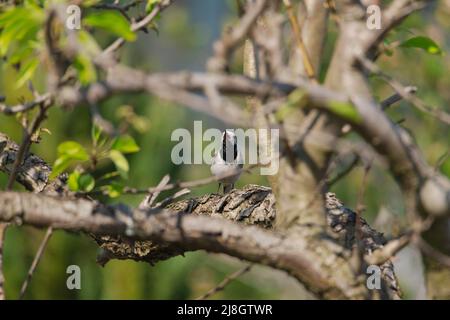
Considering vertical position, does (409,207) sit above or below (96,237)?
below

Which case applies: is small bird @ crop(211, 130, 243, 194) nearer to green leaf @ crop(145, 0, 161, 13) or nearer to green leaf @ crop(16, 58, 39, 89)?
green leaf @ crop(145, 0, 161, 13)

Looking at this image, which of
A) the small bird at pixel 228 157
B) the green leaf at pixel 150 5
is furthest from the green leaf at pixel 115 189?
the small bird at pixel 228 157

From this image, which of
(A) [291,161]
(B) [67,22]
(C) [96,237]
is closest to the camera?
(B) [67,22]

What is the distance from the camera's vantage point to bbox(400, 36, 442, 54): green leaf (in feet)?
6.71

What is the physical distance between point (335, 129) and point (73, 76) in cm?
66

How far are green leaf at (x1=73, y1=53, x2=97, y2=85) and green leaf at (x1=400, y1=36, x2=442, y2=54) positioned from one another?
2.90ft

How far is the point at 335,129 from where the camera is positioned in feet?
6.24

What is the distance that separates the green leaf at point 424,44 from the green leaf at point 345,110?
45 centimetres

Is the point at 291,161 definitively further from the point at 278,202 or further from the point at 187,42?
the point at 187,42

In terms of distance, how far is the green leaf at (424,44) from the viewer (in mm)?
2045

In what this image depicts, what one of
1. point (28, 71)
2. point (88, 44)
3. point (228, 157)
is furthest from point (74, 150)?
point (228, 157)

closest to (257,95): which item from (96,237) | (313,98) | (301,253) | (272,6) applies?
(313,98)

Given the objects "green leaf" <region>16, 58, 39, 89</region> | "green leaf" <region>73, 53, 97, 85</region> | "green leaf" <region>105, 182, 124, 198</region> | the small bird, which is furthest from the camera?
the small bird

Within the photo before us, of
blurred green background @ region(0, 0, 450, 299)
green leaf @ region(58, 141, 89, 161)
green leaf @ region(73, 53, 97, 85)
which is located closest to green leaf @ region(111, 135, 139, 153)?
green leaf @ region(58, 141, 89, 161)
